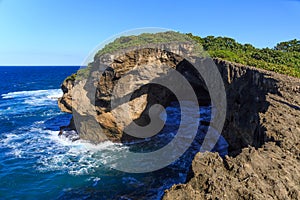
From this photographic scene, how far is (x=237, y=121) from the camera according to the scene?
14.5m

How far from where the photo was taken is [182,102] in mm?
31188

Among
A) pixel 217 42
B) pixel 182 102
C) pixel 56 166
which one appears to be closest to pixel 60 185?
pixel 56 166

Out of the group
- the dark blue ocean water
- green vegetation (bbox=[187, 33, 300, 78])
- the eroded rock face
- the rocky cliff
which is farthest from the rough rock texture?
the eroded rock face

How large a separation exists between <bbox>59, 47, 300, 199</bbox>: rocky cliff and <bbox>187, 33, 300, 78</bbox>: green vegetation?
3.00 m

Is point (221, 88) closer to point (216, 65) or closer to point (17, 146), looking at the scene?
point (216, 65)

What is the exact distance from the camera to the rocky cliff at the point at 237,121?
599 centimetres

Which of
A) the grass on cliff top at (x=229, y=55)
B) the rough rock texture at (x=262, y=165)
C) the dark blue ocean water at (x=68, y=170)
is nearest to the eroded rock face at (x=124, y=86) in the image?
the grass on cliff top at (x=229, y=55)

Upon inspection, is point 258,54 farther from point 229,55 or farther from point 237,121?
point 237,121

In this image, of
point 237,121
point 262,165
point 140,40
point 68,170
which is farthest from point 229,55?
point 262,165

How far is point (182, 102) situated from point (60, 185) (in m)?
18.7

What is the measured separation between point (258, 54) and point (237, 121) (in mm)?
12531

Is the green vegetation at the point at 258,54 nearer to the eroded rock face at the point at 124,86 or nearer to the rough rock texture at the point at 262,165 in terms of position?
the eroded rock face at the point at 124,86

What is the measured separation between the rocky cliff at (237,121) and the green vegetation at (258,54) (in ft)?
9.86

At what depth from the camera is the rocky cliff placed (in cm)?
599
